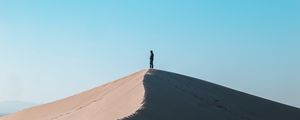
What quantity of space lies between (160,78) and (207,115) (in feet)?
18.3

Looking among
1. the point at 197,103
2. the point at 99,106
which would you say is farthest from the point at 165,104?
the point at 99,106

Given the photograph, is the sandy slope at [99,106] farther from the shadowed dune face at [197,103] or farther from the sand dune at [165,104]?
the shadowed dune face at [197,103]

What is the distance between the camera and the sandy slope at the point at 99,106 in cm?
1881

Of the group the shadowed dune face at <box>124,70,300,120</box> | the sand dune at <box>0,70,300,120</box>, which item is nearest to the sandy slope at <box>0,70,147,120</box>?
the sand dune at <box>0,70,300,120</box>

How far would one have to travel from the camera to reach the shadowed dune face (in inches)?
733

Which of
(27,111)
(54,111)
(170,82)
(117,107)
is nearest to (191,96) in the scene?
(170,82)

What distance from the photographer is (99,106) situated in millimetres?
21703

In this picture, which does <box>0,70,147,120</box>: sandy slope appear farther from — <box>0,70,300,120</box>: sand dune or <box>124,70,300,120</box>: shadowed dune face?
<box>124,70,300,120</box>: shadowed dune face

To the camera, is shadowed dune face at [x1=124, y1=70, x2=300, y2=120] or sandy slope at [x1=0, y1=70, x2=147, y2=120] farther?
sandy slope at [x1=0, y1=70, x2=147, y2=120]

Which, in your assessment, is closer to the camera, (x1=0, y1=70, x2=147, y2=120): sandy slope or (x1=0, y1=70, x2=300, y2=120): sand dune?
(x1=0, y1=70, x2=300, y2=120): sand dune

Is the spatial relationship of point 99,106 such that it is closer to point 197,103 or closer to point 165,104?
point 165,104

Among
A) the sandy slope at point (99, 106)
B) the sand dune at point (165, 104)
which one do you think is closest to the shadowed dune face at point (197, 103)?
the sand dune at point (165, 104)

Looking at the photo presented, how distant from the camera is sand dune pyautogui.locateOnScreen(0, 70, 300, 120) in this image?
61.0 ft

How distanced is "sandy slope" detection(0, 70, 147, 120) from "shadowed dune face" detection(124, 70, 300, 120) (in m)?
0.49
